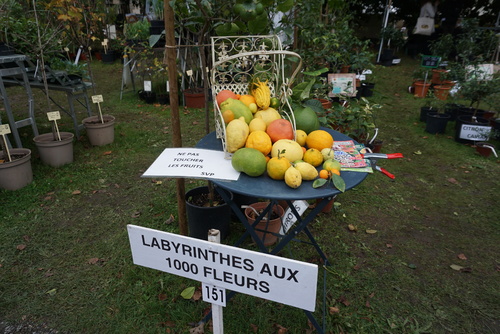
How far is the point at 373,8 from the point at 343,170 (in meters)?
17.7

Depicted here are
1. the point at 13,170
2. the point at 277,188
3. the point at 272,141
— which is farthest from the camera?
the point at 13,170

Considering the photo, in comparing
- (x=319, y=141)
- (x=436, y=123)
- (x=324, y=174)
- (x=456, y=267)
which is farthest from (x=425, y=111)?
(x=324, y=174)

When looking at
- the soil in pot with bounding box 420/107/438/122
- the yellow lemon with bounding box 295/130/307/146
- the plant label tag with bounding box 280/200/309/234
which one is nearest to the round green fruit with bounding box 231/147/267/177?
the yellow lemon with bounding box 295/130/307/146

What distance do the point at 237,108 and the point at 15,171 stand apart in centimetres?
303

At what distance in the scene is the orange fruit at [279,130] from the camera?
1.73 meters

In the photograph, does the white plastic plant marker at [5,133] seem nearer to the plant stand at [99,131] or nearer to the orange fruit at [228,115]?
the plant stand at [99,131]

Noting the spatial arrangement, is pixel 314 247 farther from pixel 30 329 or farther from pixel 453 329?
pixel 30 329

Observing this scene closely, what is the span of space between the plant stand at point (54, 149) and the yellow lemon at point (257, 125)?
325 centimetres

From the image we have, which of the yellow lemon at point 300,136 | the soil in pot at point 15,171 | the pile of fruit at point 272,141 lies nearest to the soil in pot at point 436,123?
the pile of fruit at point 272,141

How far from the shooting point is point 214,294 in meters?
1.35

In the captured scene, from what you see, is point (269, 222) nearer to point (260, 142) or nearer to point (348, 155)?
point (348, 155)

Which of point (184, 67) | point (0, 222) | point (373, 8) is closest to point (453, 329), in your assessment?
point (0, 222)

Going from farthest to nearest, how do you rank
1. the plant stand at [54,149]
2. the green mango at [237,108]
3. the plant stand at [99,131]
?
the plant stand at [99,131] → the plant stand at [54,149] → the green mango at [237,108]

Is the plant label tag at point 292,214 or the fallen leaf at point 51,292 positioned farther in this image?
the plant label tag at point 292,214
